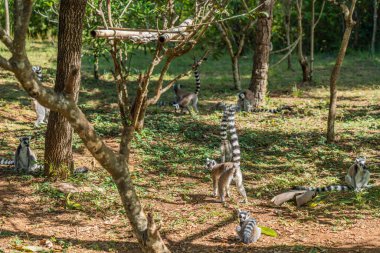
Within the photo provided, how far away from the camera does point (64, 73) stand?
7660 millimetres

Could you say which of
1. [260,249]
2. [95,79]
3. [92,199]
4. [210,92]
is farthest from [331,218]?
[95,79]

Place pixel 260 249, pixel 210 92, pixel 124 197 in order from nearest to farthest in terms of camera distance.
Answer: pixel 124 197 → pixel 260 249 → pixel 210 92

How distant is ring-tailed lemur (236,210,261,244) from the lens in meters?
6.34

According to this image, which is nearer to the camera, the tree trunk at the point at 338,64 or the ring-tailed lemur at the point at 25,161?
the ring-tailed lemur at the point at 25,161

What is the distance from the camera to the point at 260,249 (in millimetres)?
6324

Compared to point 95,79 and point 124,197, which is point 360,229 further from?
point 95,79

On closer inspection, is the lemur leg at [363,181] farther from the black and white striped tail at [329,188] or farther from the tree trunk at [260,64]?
the tree trunk at [260,64]

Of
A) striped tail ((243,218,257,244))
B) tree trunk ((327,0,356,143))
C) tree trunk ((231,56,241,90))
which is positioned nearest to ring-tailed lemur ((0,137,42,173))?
striped tail ((243,218,257,244))

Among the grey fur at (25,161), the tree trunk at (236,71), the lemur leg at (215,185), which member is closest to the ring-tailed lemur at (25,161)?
the grey fur at (25,161)

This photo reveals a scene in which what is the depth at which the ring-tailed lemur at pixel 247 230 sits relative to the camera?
6340 millimetres

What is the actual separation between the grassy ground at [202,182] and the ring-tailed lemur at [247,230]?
110 mm

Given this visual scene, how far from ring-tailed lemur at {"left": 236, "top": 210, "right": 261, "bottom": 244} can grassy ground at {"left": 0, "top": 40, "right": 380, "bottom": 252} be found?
0.11 m

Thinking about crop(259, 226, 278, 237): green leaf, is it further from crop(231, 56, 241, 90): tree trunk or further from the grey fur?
crop(231, 56, 241, 90): tree trunk

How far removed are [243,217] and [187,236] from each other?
2.29ft
